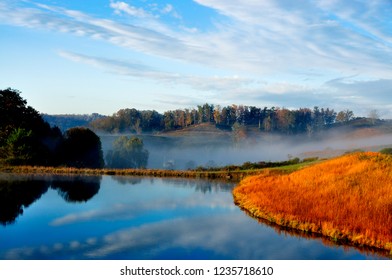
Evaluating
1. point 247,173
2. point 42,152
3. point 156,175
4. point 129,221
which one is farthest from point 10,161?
point 129,221

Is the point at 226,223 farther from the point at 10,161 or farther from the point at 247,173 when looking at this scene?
the point at 10,161

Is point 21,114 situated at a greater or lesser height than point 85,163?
greater

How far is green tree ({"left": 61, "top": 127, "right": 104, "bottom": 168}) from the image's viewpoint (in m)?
97.6

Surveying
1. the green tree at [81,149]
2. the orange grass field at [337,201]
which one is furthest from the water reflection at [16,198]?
the green tree at [81,149]

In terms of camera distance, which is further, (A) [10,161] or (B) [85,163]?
(B) [85,163]

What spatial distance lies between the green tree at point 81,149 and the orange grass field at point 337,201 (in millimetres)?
63655

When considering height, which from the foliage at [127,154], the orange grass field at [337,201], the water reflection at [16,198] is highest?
the orange grass field at [337,201]

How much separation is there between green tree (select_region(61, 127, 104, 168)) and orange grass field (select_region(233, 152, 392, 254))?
209ft

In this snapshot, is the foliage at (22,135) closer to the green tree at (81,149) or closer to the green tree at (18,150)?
the green tree at (18,150)

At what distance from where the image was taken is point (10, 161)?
7581cm

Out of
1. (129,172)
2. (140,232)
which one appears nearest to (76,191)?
(140,232)

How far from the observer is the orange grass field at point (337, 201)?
22359 mm

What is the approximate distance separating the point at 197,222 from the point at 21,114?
252ft

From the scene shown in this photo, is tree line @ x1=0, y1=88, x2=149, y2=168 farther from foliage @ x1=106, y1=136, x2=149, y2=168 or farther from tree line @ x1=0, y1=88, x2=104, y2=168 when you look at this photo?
foliage @ x1=106, y1=136, x2=149, y2=168
